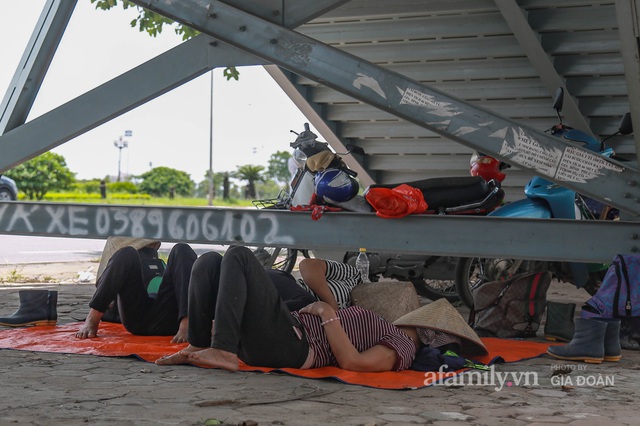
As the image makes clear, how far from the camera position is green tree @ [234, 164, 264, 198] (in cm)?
4788

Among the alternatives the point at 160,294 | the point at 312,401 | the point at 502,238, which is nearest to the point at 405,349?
the point at 312,401

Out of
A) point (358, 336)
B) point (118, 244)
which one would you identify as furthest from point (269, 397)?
point (118, 244)

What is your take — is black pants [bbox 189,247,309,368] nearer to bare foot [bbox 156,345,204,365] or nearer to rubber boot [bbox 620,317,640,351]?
bare foot [bbox 156,345,204,365]

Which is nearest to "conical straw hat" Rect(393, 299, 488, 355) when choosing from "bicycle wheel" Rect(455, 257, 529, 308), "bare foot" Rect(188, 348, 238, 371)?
"bare foot" Rect(188, 348, 238, 371)

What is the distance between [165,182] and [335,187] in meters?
50.0

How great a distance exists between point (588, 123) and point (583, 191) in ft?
11.3

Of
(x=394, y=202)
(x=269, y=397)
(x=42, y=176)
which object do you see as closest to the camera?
(x=269, y=397)

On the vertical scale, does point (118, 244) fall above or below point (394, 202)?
below

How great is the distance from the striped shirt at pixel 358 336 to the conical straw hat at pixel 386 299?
1002mm

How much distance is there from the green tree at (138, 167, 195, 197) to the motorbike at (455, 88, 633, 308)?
155 ft

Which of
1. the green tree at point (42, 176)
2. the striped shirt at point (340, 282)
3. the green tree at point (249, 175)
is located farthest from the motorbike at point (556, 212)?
the green tree at point (249, 175)

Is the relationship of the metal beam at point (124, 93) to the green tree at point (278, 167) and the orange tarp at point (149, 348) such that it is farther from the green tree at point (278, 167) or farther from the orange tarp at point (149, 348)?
the green tree at point (278, 167)

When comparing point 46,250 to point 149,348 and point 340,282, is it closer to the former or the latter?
point 149,348

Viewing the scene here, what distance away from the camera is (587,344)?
510 cm
